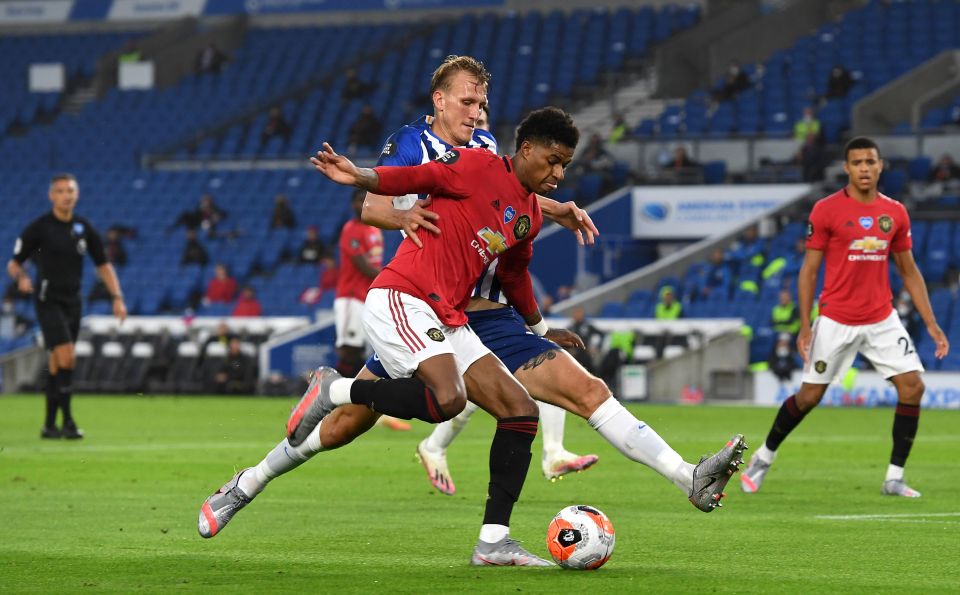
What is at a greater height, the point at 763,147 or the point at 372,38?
the point at 372,38

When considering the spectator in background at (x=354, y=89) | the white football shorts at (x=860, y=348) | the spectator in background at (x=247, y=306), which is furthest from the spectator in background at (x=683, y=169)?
the white football shorts at (x=860, y=348)

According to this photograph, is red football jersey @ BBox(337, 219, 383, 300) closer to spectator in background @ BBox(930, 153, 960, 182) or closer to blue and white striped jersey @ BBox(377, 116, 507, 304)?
blue and white striped jersey @ BBox(377, 116, 507, 304)

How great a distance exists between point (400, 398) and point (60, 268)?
9139 mm

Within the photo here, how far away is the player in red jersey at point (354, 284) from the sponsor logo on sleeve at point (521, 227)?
8894mm

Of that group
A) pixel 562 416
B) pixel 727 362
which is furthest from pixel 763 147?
pixel 562 416

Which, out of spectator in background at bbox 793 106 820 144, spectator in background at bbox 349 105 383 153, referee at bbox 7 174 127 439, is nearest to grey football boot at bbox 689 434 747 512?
referee at bbox 7 174 127 439

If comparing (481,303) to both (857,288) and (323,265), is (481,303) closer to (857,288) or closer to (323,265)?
(857,288)

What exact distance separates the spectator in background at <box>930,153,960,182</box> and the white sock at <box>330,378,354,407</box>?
71.3 ft

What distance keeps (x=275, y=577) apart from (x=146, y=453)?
26.4 ft

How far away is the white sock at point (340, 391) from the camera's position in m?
7.53

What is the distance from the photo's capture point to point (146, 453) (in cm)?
1462

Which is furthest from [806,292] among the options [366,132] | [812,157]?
[366,132]

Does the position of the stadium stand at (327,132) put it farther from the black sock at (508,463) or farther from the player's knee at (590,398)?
the black sock at (508,463)

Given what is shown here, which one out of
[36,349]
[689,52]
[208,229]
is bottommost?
[36,349]
